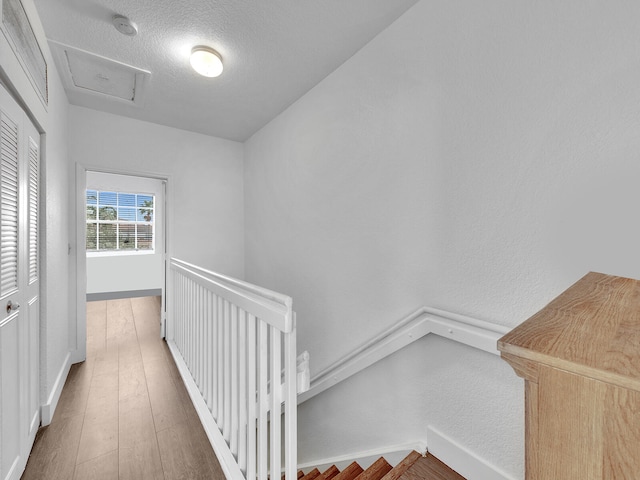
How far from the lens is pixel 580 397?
329 mm

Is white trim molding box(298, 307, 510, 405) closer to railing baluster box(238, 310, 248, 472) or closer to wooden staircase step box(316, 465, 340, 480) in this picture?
wooden staircase step box(316, 465, 340, 480)

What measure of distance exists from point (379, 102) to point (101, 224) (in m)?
6.03

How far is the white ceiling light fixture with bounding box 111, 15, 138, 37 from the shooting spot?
162cm

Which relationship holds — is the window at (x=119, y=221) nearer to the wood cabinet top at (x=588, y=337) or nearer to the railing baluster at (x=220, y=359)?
the railing baluster at (x=220, y=359)

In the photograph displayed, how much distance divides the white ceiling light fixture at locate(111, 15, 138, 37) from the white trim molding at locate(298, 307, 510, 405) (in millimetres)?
2297

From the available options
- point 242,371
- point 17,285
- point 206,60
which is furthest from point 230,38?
point 242,371

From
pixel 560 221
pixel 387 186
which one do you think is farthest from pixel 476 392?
pixel 387 186

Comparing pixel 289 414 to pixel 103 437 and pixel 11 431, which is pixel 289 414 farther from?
pixel 103 437

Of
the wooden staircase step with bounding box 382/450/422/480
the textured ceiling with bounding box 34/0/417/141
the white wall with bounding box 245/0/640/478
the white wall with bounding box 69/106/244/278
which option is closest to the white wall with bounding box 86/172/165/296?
the white wall with bounding box 69/106/244/278

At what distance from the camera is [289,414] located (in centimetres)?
106

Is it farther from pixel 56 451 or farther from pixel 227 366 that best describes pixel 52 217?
pixel 227 366

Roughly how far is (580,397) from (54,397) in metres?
2.84

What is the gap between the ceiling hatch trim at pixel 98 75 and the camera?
1.94 metres

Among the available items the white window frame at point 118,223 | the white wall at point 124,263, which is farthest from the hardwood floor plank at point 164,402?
the white window frame at point 118,223
